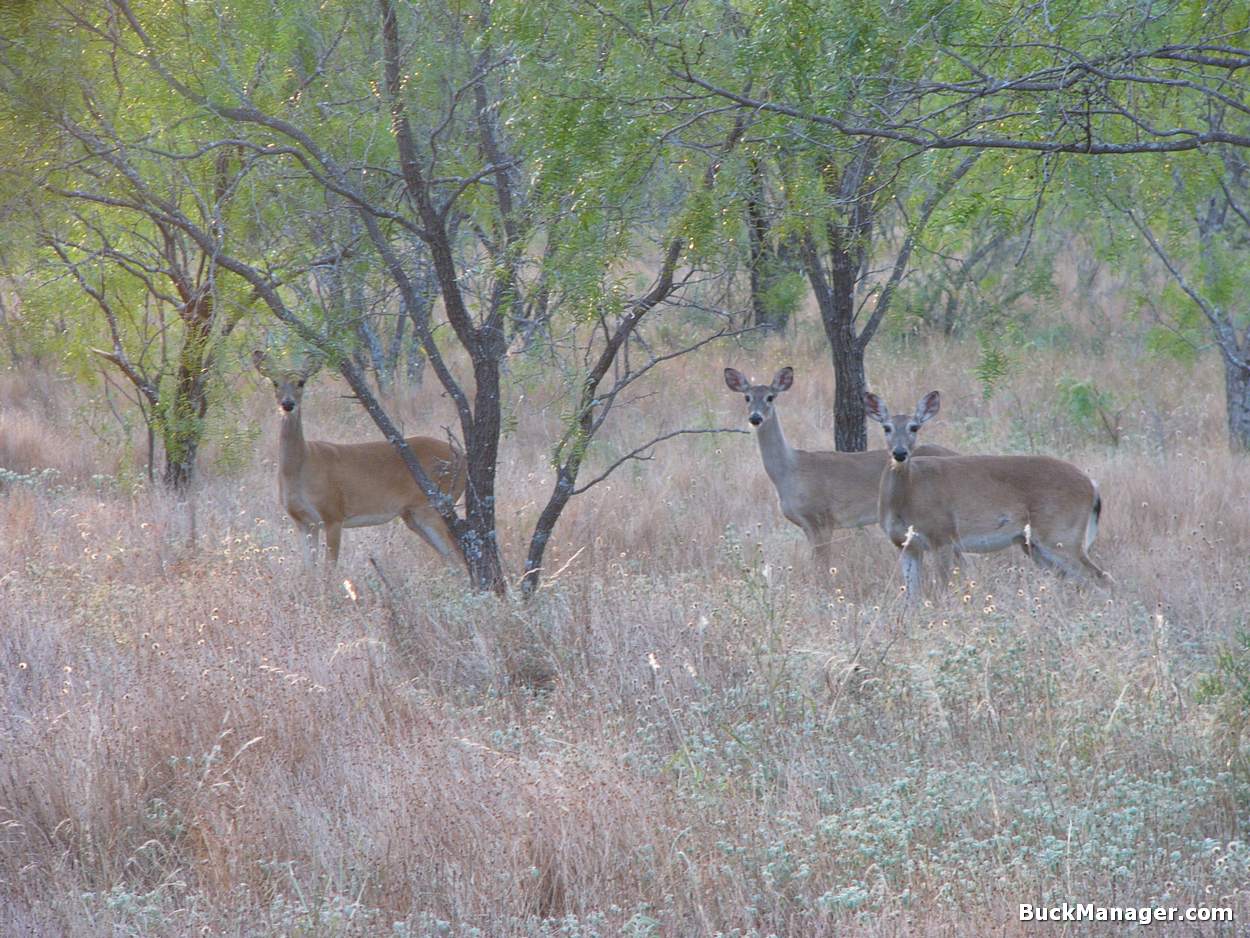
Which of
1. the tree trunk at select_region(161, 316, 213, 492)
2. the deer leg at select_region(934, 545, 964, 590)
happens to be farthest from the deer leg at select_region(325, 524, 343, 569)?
the deer leg at select_region(934, 545, 964, 590)

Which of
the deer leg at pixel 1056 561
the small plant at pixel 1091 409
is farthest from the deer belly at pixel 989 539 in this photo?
the small plant at pixel 1091 409

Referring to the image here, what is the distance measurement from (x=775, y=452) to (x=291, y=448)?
11.2ft

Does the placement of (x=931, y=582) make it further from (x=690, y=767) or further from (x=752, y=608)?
(x=690, y=767)

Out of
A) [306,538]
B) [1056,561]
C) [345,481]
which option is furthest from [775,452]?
[306,538]

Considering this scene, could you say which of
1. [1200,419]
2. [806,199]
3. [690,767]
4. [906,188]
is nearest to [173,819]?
[690,767]

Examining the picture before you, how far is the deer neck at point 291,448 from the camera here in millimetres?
9695

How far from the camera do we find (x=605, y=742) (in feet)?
17.3

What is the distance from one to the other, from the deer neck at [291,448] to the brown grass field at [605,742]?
0.61 meters

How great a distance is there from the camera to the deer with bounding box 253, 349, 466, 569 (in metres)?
9.67

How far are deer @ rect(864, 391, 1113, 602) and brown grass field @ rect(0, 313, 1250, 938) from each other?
0.26 m

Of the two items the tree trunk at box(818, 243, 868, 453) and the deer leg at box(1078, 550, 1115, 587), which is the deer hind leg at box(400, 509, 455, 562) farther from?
the deer leg at box(1078, 550, 1115, 587)

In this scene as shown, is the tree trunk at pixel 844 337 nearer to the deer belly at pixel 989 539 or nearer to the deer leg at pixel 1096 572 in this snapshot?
the deer belly at pixel 989 539

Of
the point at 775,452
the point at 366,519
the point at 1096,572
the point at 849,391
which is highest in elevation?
the point at 849,391

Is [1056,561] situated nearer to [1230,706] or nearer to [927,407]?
[927,407]
